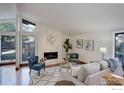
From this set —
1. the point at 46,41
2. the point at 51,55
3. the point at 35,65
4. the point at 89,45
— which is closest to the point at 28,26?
the point at 46,41

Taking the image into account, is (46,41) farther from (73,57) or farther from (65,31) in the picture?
(73,57)

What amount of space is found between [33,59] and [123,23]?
3064mm

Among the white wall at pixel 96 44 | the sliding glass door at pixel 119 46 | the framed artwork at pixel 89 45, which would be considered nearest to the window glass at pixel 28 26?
the white wall at pixel 96 44

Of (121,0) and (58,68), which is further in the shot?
(58,68)

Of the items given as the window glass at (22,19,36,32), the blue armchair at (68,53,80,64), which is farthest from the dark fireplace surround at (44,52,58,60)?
the window glass at (22,19,36,32)

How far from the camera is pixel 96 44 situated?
455cm

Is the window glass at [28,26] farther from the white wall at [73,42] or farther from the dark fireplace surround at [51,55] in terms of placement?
the dark fireplace surround at [51,55]

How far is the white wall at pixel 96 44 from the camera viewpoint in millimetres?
4211

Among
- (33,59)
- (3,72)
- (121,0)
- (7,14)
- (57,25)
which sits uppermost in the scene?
(7,14)

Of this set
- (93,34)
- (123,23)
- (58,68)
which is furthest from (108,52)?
(58,68)

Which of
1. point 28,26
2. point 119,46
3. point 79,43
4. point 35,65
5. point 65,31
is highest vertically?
point 28,26

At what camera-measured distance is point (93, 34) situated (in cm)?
425

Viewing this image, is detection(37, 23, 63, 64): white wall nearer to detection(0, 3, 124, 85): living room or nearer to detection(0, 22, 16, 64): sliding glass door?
detection(0, 3, 124, 85): living room
